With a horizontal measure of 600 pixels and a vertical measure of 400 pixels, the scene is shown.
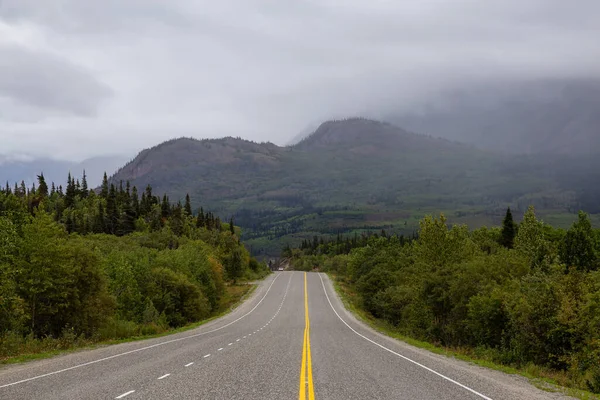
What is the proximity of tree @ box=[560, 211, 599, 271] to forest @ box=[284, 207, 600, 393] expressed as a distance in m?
0.15

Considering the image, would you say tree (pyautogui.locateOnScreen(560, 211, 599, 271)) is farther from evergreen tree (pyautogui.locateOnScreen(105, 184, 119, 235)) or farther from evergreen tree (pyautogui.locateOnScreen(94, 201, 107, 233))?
evergreen tree (pyautogui.locateOnScreen(105, 184, 119, 235))

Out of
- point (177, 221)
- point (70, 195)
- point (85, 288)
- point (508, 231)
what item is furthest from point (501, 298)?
point (70, 195)

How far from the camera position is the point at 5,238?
25.4 m

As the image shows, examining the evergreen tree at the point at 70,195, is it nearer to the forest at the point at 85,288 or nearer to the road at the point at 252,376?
the forest at the point at 85,288

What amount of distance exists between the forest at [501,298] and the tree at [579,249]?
15 cm

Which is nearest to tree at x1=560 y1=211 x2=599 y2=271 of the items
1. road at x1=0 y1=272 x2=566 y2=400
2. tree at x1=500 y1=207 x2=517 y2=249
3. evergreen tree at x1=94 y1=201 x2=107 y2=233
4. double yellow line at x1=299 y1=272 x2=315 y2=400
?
tree at x1=500 y1=207 x2=517 y2=249

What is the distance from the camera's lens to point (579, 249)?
72.1 meters

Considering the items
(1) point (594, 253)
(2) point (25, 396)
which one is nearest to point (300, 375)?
(2) point (25, 396)

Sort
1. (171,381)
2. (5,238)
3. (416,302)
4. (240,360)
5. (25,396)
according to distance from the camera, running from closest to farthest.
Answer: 1. (25,396)
2. (171,381)
3. (240,360)
4. (5,238)
5. (416,302)

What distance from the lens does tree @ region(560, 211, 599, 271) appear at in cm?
7056

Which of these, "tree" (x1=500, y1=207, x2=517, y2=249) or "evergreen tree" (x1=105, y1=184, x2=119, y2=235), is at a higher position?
"evergreen tree" (x1=105, y1=184, x2=119, y2=235)

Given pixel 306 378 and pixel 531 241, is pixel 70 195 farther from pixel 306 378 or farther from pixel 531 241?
pixel 306 378

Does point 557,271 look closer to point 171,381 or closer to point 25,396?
point 171,381

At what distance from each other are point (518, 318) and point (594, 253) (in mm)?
54774
